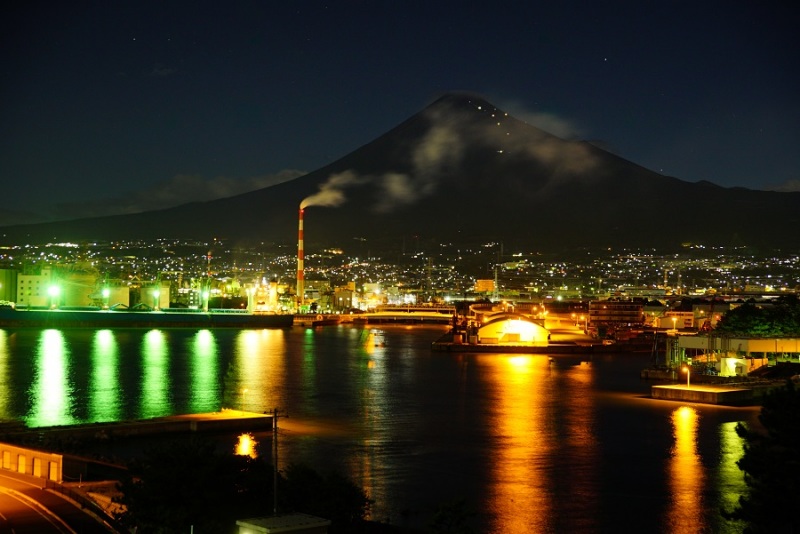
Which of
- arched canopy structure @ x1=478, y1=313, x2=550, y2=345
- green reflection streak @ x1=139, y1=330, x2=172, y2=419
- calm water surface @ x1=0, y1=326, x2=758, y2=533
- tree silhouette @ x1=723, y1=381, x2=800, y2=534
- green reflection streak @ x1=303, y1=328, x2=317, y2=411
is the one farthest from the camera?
arched canopy structure @ x1=478, y1=313, x2=550, y2=345

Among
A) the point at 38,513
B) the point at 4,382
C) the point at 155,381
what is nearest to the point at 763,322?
the point at 155,381

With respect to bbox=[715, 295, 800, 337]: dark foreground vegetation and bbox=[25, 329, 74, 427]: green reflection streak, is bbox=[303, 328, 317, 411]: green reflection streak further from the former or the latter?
bbox=[715, 295, 800, 337]: dark foreground vegetation

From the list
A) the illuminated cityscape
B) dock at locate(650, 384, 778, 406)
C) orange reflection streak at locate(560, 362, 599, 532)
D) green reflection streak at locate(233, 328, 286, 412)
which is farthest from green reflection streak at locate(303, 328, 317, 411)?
the illuminated cityscape

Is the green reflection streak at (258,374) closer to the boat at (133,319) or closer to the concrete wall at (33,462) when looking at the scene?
the concrete wall at (33,462)

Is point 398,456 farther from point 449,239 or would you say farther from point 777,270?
point 449,239

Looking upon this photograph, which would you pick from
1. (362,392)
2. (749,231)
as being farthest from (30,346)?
(749,231)

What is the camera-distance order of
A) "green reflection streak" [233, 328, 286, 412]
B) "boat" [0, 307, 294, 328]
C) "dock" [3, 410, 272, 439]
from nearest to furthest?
"dock" [3, 410, 272, 439] → "green reflection streak" [233, 328, 286, 412] → "boat" [0, 307, 294, 328]

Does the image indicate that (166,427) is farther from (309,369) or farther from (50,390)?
(309,369)
